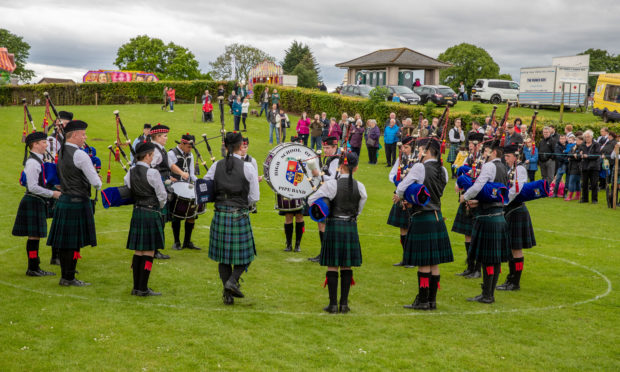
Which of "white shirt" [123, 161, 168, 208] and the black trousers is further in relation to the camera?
the black trousers

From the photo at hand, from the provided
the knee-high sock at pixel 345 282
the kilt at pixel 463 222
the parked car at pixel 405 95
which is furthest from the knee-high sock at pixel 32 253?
the parked car at pixel 405 95

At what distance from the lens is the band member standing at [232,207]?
6.15 m

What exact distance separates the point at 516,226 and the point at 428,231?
5.36 ft

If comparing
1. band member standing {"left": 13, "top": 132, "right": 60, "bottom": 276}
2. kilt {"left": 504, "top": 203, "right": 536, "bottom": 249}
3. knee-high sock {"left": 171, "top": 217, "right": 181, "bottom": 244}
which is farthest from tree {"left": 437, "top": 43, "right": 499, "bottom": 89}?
band member standing {"left": 13, "top": 132, "right": 60, "bottom": 276}

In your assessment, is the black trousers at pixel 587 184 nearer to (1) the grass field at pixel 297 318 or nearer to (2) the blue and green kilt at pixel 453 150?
(2) the blue and green kilt at pixel 453 150

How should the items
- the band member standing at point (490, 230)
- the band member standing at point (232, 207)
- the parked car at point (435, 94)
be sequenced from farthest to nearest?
the parked car at point (435, 94), the band member standing at point (490, 230), the band member standing at point (232, 207)

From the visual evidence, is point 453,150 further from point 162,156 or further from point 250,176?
point 250,176

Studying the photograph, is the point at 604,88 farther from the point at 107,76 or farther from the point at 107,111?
the point at 107,76

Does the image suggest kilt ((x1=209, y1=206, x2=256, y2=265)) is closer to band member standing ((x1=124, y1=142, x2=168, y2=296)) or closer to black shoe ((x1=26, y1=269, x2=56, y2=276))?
band member standing ((x1=124, y1=142, x2=168, y2=296))

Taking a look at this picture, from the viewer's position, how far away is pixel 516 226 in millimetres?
7223

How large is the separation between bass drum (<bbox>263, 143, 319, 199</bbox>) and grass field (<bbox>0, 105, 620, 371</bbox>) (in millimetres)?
1156

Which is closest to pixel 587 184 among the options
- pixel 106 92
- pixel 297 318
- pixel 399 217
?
pixel 399 217

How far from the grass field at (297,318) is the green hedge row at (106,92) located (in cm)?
3080

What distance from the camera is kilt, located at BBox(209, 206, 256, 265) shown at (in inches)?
245
